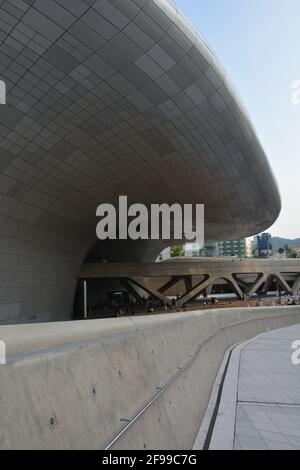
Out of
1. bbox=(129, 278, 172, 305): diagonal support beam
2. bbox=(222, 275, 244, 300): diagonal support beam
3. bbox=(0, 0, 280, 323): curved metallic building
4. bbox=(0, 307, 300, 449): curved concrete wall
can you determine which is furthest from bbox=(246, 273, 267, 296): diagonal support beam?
bbox=(0, 307, 300, 449): curved concrete wall

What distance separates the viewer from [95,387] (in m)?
2.89

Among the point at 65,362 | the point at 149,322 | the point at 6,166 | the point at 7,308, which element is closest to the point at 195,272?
the point at 7,308

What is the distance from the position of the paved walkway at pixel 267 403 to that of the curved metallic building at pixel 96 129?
10.1m

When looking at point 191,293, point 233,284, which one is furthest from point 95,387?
point 233,284

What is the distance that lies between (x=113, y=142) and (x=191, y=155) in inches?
160

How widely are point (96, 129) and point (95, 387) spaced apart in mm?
13409

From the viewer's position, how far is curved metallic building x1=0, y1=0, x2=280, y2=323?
35.2 feet

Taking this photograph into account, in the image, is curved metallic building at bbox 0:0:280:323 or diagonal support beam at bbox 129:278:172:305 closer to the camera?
curved metallic building at bbox 0:0:280:323

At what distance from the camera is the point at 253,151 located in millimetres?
18969

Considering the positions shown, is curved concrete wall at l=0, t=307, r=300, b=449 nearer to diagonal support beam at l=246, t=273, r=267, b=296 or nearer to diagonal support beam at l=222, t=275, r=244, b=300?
diagonal support beam at l=222, t=275, r=244, b=300

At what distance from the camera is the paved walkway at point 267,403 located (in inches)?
182

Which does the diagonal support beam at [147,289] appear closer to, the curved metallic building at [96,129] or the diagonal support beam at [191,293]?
the diagonal support beam at [191,293]

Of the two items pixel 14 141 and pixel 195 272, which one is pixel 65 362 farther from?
pixel 195 272

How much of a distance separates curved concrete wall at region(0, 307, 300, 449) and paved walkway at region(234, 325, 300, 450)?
71 cm
